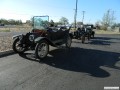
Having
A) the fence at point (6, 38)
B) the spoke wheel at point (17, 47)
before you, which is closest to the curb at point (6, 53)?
the spoke wheel at point (17, 47)

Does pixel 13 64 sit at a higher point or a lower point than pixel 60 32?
lower

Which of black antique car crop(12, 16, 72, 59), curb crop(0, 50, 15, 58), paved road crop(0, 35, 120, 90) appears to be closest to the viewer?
paved road crop(0, 35, 120, 90)

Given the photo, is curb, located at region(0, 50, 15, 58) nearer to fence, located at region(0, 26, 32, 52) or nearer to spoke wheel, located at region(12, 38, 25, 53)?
spoke wheel, located at region(12, 38, 25, 53)

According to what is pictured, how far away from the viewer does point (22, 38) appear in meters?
9.56

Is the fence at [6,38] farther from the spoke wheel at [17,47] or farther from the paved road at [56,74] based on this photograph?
the paved road at [56,74]

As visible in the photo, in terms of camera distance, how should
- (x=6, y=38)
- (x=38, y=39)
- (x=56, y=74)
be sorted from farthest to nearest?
(x=6, y=38) < (x=38, y=39) < (x=56, y=74)

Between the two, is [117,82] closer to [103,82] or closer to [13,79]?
[103,82]

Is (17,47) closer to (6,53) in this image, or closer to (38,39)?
(6,53)

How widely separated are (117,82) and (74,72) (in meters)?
1.58

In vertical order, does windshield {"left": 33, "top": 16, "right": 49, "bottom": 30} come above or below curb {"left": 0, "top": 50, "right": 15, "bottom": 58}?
above

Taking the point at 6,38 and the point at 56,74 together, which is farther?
the point at 6,38

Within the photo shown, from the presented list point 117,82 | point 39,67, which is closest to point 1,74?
point 39,67

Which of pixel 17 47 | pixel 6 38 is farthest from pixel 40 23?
pixel 6 38

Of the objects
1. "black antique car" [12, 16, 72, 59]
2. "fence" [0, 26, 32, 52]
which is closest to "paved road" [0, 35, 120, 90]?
"black antique car" [12, 16, 72, 59]
